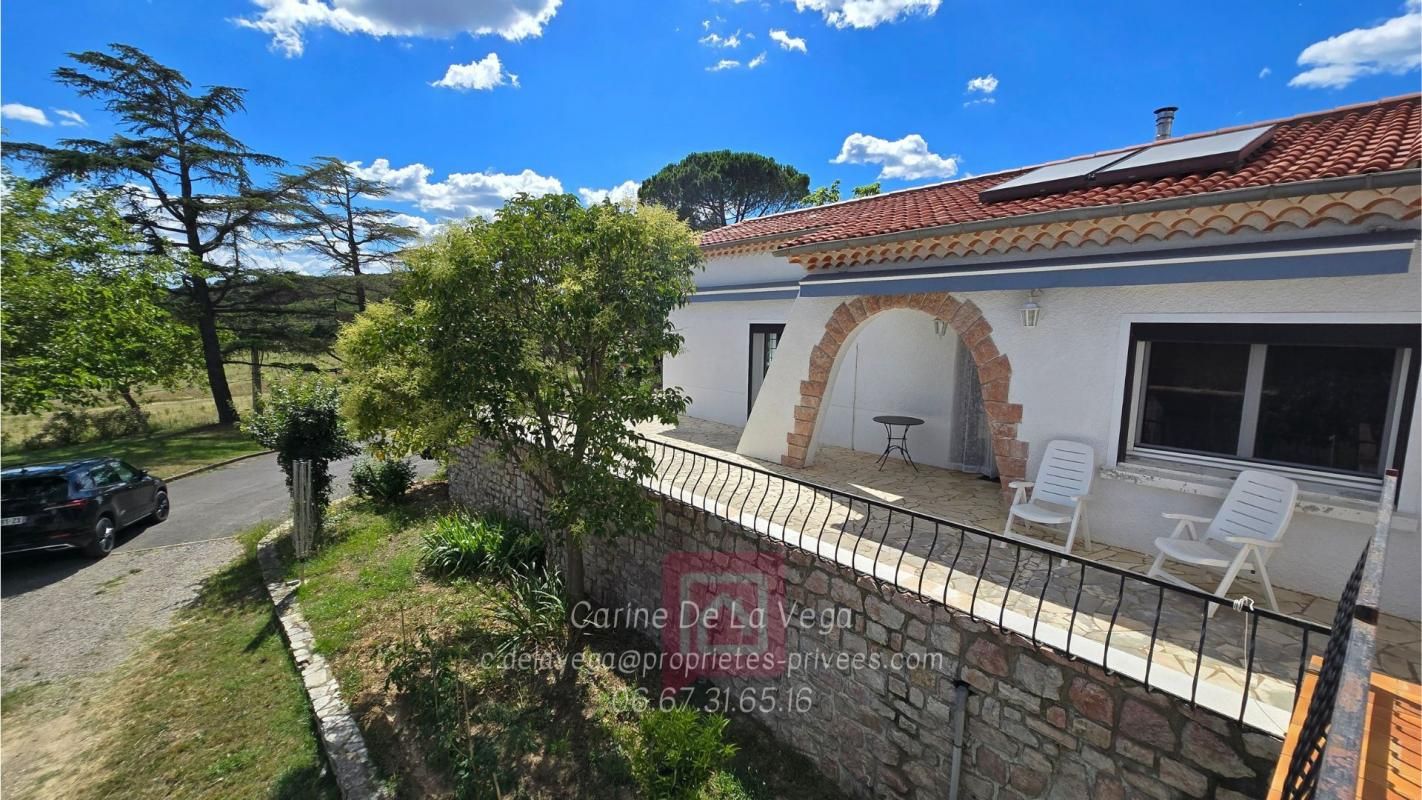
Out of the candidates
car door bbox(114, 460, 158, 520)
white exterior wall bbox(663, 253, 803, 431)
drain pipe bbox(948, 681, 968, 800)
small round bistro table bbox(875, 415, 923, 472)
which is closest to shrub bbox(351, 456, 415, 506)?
car door bbox(114, 460, 158, 520)

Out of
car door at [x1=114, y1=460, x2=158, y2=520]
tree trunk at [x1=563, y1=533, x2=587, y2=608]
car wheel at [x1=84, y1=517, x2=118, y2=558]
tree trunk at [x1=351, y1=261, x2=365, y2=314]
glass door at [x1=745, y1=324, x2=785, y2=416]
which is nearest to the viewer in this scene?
tree trunk at [x1=563, y1=533, x2=587, y2=608]

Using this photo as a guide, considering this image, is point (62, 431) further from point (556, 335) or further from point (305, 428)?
point (556, 335)

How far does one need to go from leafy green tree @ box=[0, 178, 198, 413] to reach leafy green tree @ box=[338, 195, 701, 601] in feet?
30.7

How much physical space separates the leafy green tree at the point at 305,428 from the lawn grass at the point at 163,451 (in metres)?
7.18

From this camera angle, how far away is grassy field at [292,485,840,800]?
4973 mm

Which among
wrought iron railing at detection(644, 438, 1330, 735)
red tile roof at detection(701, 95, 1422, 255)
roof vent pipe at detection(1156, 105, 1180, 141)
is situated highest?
roof vent pipe at detection(1156, 105, 1180, 141)

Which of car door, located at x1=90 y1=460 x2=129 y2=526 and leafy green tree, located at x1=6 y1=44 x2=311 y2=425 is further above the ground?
leafy green tree, located at x1=6 y1=44 x2=311 y2=425

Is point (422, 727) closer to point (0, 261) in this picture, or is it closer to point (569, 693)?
point (569, 693)

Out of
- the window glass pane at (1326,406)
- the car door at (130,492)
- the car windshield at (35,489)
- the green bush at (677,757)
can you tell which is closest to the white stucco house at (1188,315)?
the window glass pane at (1326,406)

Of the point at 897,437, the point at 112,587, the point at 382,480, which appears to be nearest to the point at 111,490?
the point at 112,587

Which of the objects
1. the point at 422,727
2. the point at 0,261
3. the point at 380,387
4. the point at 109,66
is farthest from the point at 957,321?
the point at 109,66

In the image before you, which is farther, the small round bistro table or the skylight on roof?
the small round bistro table

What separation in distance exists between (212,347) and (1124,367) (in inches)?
1222

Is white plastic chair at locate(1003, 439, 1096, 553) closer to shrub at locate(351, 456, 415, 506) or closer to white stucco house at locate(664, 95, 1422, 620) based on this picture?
→ white stucco house at locate(664, 95, 1422, 620)
